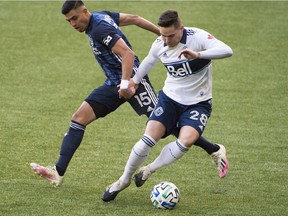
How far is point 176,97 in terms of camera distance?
888 cm

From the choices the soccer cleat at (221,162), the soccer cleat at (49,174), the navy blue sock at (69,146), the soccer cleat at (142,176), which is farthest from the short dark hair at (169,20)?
the soccer cleat at (49,174)

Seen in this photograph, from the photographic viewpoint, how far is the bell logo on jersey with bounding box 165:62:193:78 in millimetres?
8750

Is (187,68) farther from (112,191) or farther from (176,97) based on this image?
(112,191)

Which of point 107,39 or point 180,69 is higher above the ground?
point 107,39

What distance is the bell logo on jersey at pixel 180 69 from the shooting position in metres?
8.75

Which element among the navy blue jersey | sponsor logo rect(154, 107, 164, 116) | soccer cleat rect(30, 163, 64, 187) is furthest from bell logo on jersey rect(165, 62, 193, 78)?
soccer cleat rect(30, 163, 64, 187)

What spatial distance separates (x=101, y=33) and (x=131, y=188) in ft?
5.79

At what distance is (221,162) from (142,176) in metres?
1.15

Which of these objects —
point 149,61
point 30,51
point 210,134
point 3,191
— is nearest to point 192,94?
point 149,61

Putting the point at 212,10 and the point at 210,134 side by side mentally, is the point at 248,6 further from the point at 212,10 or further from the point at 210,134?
the point at 210,134

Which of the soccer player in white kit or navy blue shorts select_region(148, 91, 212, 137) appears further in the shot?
navy blue shorts select_region(148, 91, 212, 137)

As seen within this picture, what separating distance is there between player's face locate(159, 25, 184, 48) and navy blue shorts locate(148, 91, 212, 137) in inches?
25.2

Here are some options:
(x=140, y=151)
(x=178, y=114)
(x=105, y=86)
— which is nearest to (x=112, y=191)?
(x=140, y=151)

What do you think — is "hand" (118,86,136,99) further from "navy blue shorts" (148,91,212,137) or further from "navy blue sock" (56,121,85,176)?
"navy blue sock" (56,121,85,176)
